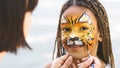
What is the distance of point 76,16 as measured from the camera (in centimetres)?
81

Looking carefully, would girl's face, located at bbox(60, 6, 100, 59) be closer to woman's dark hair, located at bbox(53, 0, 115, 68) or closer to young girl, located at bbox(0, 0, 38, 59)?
woman's dark hair, located at bbox(53, 0, 115, 68)

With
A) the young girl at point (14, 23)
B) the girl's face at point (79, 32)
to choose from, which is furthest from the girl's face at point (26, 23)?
the girl's face at point (79, 32)

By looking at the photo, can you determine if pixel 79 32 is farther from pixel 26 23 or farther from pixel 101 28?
pixel 26 23

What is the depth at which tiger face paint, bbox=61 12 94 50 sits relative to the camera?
2.64 ft

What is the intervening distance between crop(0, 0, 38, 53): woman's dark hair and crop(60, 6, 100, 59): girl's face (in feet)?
1.01

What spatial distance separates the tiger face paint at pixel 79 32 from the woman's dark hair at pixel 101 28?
0.03 metres

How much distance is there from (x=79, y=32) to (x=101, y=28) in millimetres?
72

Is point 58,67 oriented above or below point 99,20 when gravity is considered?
below

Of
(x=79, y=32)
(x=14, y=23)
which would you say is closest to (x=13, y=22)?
(x=14, y=23)

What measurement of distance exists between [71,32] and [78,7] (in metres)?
0.08

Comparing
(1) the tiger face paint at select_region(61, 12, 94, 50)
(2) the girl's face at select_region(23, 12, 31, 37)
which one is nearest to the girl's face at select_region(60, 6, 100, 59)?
→ (1) the tiger face paint at select_region(61, 12, 94, 50)

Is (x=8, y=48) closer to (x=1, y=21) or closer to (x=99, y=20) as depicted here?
(x=1, y=21)

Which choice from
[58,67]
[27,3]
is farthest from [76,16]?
[27,3]

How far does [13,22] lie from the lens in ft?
1.56
